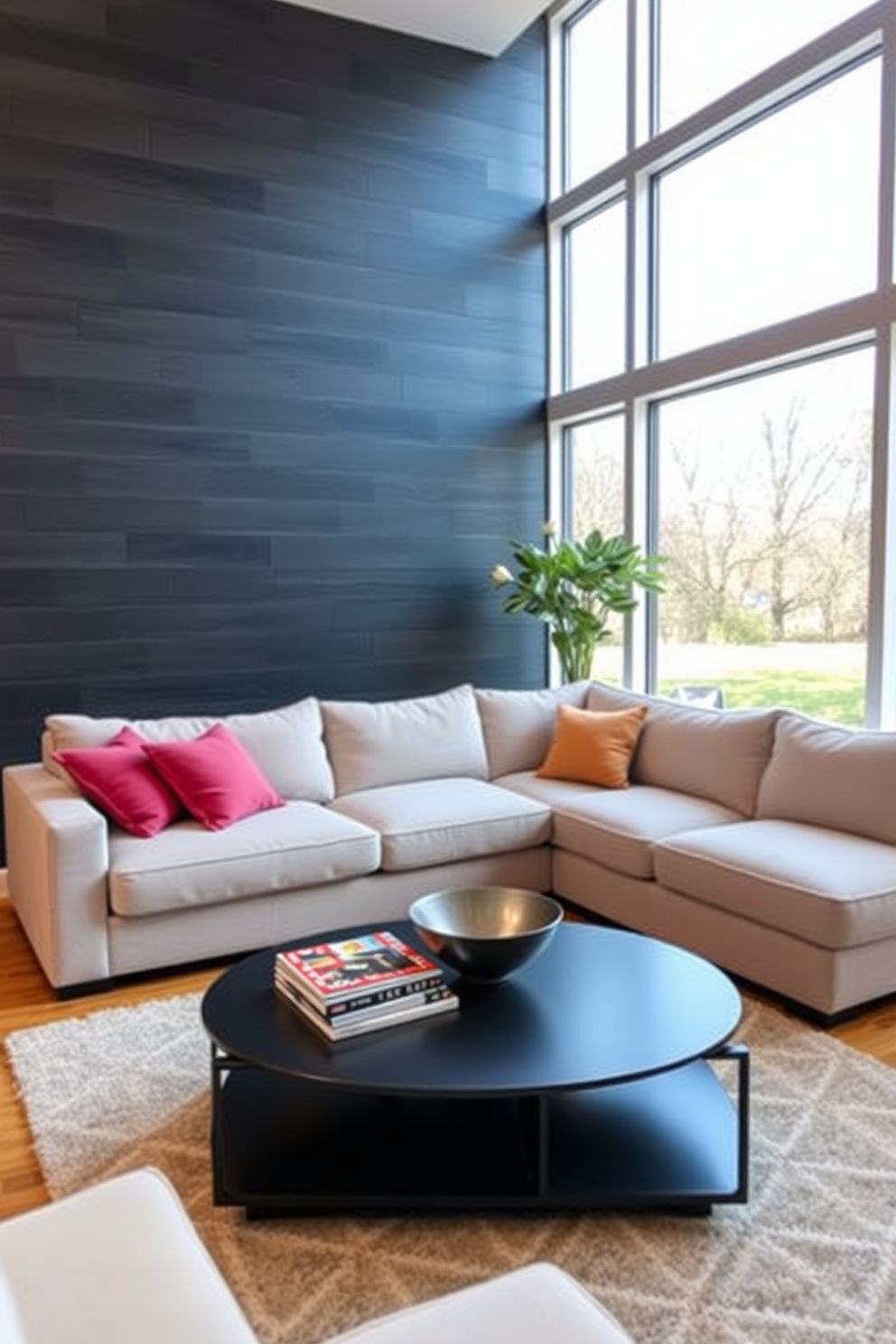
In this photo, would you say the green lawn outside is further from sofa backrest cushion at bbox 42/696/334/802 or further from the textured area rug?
sofa backrest cushion at bbox 42/696/334/802

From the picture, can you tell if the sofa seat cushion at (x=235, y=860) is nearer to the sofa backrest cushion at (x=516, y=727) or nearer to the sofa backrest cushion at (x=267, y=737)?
the sofa backrest cushion at (x=267, y=737)

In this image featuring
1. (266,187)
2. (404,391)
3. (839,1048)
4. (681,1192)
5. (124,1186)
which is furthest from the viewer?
(404,391)

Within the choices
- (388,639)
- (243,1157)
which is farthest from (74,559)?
(243,1157)

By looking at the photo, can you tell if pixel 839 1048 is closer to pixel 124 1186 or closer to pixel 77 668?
pixel 124 1186

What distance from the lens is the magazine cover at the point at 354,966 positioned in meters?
1.98

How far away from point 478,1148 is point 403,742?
6.92 ft

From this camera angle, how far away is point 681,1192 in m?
1.83

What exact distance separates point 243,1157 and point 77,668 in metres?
2.65

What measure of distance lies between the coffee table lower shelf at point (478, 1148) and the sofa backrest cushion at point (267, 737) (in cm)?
153

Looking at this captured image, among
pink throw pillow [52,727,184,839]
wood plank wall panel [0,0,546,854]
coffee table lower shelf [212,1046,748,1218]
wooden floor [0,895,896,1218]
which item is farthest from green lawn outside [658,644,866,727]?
pink throw pillow [52,727,184,839]

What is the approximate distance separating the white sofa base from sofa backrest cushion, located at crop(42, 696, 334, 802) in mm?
2318

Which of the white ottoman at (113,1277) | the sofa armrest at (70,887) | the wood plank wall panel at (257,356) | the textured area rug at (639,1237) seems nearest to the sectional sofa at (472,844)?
the sofa armrest at (70,887)

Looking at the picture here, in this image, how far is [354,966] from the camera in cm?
208

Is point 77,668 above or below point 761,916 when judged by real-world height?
above
